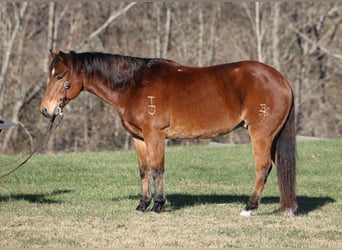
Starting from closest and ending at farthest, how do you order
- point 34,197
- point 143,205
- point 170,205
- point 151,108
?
point 151,108 → point 143,205 → point 170,205 → point 34,197

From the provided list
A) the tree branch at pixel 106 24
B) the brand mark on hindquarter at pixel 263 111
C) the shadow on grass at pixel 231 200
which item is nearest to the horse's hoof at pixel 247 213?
the shadow on grass at pixel 231 200

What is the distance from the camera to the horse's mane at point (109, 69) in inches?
378

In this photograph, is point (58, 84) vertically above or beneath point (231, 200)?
above

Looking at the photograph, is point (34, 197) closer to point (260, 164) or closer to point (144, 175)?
point (144, 175)

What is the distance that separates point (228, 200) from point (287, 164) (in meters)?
1.80

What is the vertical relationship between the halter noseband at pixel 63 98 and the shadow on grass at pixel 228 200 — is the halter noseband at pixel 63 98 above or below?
above

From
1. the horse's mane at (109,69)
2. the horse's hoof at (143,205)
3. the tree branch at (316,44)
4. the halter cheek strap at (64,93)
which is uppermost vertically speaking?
the horse's mane at (109,69)

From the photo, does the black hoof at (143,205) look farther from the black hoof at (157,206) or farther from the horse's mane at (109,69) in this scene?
the horse's mane at (109,69)

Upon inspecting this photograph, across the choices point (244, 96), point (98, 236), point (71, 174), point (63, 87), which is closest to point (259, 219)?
point (244, 96)

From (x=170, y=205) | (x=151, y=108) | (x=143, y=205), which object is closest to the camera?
(x=151, y=108)

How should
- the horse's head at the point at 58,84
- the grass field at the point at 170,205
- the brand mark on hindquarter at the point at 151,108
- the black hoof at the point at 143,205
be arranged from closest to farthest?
the grass field at the point at 170,205 < the brand mark on hindquarter at the point at 151,108 < the horse's head at the point at 58,84 < the black hoof at the point at 143,205

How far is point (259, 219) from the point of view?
9227mm

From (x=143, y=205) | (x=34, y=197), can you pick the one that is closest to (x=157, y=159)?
(x=143, y=205)

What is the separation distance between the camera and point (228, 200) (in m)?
11.1
